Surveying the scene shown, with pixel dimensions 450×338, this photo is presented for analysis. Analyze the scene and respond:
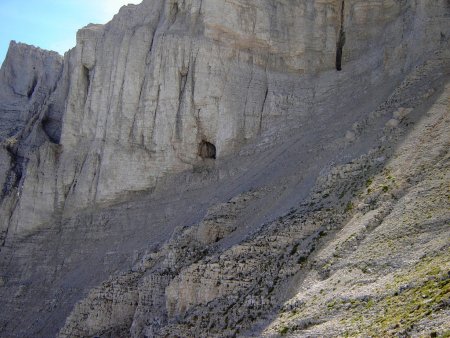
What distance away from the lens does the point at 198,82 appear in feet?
166

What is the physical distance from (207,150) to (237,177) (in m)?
5.92

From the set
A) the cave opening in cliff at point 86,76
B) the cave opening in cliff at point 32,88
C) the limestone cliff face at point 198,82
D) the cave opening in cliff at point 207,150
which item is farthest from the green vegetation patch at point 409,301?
the cave opening in cliff at point 32,88

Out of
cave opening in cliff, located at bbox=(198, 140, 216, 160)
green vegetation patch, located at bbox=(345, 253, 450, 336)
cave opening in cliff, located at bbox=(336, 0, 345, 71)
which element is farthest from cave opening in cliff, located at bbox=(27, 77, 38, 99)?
green vegetation patch, located at bbox=(345, 253, 450, 336)

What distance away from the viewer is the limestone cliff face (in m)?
48.0

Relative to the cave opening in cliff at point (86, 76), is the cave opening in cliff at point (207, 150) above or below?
below

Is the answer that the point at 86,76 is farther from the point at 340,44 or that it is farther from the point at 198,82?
the point at 340,44

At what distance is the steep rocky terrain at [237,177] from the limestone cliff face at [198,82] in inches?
5.4

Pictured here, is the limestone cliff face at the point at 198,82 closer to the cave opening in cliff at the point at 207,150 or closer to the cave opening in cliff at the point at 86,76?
the cave opening in cliff at the point at 207,150

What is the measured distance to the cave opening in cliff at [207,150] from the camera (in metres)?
51.2

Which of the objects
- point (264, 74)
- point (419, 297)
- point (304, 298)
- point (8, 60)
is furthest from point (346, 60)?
point (8, 60)

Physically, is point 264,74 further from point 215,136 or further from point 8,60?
point 8,60

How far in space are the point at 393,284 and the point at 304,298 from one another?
4.44 m

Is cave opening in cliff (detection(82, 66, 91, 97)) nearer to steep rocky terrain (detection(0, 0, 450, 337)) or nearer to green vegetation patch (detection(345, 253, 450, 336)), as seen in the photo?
steep rocky terrain (detection(0, 0, 450, 337))

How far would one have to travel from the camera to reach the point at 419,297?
21.9 meters
